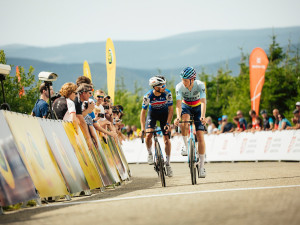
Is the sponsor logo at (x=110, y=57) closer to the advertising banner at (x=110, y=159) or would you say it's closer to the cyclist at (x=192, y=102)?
the advertising banner at (x=110, y=159)

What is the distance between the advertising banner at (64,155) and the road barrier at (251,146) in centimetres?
1281

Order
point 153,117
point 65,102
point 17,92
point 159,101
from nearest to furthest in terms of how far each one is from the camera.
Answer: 1. point 65,102
2. point 159,101
3. point 153,117
4. point 17,92

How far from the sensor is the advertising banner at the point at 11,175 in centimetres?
747

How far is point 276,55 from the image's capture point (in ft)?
187

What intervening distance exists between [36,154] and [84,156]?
234 centimetres

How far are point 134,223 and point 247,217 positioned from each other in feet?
3.75

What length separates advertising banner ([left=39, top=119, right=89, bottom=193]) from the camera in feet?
31.4

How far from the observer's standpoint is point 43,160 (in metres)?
8.93

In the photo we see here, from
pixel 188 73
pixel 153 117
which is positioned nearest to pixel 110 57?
pixel 153 117

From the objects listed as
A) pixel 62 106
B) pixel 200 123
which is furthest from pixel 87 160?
pixel 200 123

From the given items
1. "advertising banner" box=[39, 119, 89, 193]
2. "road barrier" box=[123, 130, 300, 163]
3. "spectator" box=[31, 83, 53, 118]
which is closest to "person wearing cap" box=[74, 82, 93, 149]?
"spectator" box=[31, 83, 53, 118]

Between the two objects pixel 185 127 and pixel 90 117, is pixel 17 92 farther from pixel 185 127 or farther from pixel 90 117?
pixel 185 127

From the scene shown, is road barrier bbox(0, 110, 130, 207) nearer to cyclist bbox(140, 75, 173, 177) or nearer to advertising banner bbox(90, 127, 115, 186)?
advertising banner bbox(90, 127, 115, 186)

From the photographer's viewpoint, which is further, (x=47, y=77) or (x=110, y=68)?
(x=110, y=68)
